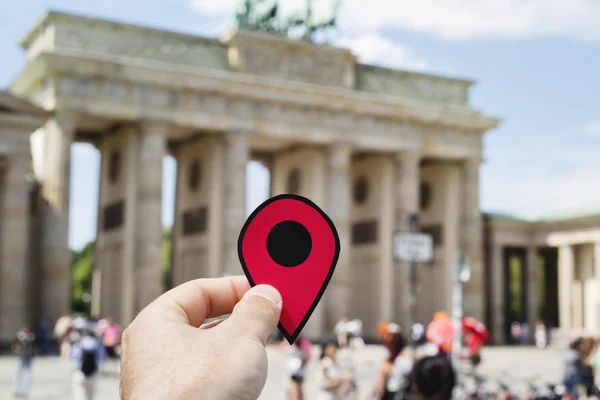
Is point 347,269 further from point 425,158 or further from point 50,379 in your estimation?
point 50,379

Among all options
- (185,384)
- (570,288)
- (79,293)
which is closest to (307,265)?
(185,384)

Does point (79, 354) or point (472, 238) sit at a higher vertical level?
point (472, 238)

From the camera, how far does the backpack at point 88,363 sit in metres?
14.9

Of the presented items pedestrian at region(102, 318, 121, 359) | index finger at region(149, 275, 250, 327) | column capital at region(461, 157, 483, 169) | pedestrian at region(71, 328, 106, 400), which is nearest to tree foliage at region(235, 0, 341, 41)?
column capital at region(461, 157, 483, 169)

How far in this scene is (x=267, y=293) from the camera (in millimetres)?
1933


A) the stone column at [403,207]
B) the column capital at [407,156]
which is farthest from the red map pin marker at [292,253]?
the column capital at [407,156]

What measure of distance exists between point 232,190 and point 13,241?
503 inches

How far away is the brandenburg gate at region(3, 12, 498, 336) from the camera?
4419 cm

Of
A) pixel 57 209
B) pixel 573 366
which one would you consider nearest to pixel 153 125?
pixel 57 209

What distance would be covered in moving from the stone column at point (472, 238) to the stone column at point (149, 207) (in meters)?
20.0

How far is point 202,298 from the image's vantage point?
81.9 inches

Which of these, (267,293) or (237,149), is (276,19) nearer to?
(237,149)

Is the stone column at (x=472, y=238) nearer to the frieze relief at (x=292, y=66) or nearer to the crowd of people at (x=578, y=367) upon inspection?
the frieze relief at (x=292, y=66)

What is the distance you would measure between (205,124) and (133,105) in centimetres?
414
